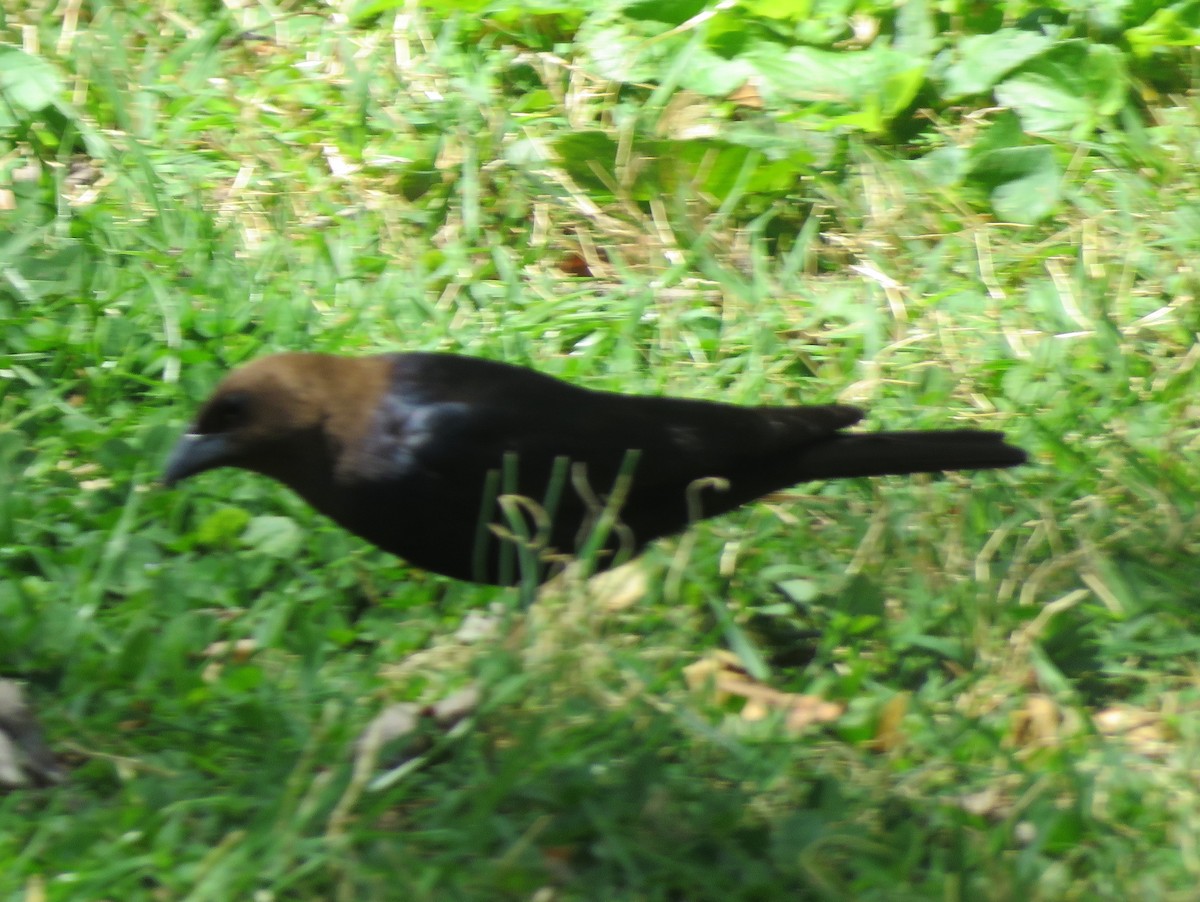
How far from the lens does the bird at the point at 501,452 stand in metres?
3.36

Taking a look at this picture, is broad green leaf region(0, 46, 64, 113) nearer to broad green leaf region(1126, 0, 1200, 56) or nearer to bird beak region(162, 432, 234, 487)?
bird beak region(162, 432, 234, 487)

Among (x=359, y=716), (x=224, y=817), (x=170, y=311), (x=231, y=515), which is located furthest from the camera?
(x=170, y=311)

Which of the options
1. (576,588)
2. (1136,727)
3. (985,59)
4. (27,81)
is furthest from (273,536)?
(985,59)

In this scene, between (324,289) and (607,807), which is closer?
(607,807)

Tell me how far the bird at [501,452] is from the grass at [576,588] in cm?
16

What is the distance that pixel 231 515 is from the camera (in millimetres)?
3613

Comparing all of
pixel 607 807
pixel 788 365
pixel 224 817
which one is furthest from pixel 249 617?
pixel 788 365

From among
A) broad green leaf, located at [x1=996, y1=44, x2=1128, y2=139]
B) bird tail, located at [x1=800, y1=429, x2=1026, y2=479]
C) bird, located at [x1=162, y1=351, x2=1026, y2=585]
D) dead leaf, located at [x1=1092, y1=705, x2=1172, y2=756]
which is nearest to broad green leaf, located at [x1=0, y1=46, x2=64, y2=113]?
bird, located at [x1=162, y1=351, x2=1026, y2=585]

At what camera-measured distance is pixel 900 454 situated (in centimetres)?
358

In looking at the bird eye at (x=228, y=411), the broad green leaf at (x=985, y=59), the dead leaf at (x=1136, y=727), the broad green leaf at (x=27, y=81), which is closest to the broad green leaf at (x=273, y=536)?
the bird eye at (x=228, y=411)

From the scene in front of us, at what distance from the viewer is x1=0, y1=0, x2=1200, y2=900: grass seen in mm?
2625

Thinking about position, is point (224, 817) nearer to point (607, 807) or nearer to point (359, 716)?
point (359, 716)

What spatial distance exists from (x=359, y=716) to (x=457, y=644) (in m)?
0.43

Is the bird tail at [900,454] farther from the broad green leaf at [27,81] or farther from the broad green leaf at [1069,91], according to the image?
the broad green leaf at [27,81]
